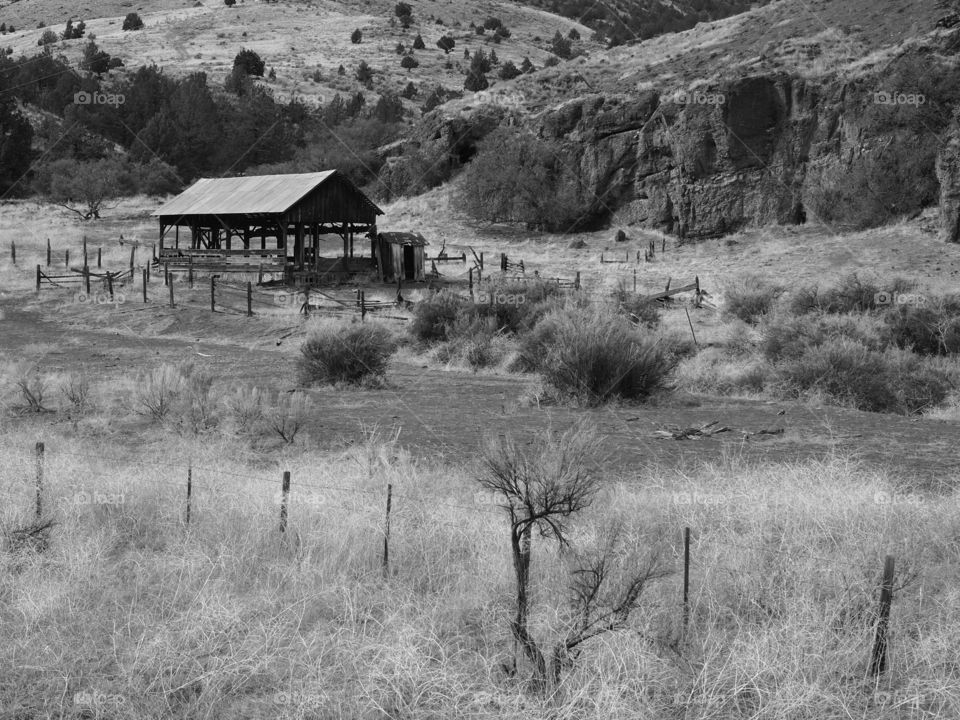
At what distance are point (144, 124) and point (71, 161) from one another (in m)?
12.3

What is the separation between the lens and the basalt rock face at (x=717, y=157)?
46.3m

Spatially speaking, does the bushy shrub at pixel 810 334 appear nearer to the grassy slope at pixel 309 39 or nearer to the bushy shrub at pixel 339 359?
the bushy shrub at pixel 339 359

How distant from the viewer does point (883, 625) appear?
17.9 ft

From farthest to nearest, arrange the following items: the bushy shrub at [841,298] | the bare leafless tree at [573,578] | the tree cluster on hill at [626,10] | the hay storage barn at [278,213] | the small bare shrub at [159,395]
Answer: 1. the tree cluster on hill at [626,10]
2. the hay storage barn at [278,213]
3. the bushy shrub at [841,298]
4. the small bare shrub at [159,395]
5. the bare leafless tree at [573,578]

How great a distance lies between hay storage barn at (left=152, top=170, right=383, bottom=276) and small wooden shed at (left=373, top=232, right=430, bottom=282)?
4.49ft

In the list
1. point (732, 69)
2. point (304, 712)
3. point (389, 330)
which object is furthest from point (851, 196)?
point (304, 712)

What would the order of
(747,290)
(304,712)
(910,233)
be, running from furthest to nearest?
(910,233)
(747,290)
(304,712)

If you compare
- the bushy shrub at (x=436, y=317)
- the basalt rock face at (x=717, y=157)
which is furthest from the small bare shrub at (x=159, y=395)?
the basalt rock face at (x=717, y=157)

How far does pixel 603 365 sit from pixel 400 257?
22.8 meters

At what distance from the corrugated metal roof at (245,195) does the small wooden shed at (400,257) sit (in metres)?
3.52

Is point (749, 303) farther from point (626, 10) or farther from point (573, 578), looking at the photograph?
point (626, 10)

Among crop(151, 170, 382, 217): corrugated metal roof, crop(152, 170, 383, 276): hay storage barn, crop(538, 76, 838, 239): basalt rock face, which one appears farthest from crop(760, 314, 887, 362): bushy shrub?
crop(538, 76, 838, 239): basalt rock face

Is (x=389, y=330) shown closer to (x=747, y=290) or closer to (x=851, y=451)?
(x=747, y=290)

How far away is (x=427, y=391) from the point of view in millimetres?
17562
